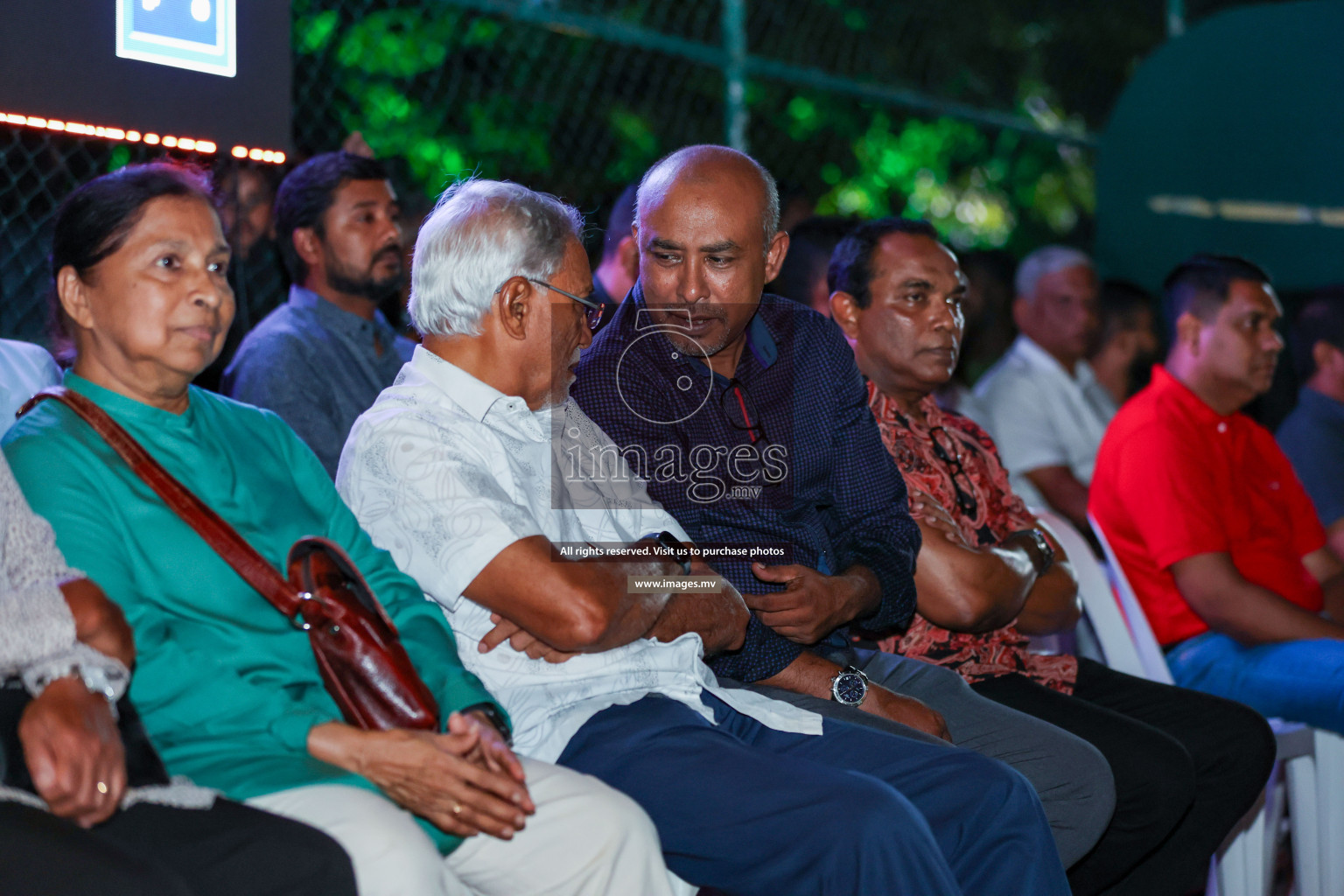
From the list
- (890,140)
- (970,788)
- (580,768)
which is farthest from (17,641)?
(890,140)

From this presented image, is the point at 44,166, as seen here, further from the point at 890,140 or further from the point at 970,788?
the point at 890,140

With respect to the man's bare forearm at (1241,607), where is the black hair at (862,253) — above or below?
above

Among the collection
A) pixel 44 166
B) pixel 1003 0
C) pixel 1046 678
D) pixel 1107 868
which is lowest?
pixel 1107 868

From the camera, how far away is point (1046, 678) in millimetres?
3203

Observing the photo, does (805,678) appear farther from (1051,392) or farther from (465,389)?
(1051,392)

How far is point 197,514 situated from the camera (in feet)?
6.37

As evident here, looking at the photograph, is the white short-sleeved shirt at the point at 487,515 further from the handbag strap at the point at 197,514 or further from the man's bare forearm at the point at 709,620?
the handbag strap at the point at 197,514

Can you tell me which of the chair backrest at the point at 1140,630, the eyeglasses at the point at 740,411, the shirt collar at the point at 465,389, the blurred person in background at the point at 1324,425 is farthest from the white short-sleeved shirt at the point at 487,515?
the blurred person in background at the point at 1324,425

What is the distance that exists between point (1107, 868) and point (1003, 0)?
6744mm

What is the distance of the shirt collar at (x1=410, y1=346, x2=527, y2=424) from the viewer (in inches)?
88.1

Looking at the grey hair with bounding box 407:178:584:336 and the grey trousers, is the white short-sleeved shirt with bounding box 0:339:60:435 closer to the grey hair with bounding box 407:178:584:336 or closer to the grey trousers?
the grey hair with bounding box 407:178:584:336

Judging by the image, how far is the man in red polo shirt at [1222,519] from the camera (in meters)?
3.52

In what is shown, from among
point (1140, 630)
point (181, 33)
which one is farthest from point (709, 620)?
point (181, 33)

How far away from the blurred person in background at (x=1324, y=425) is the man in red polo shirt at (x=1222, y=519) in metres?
0.21
